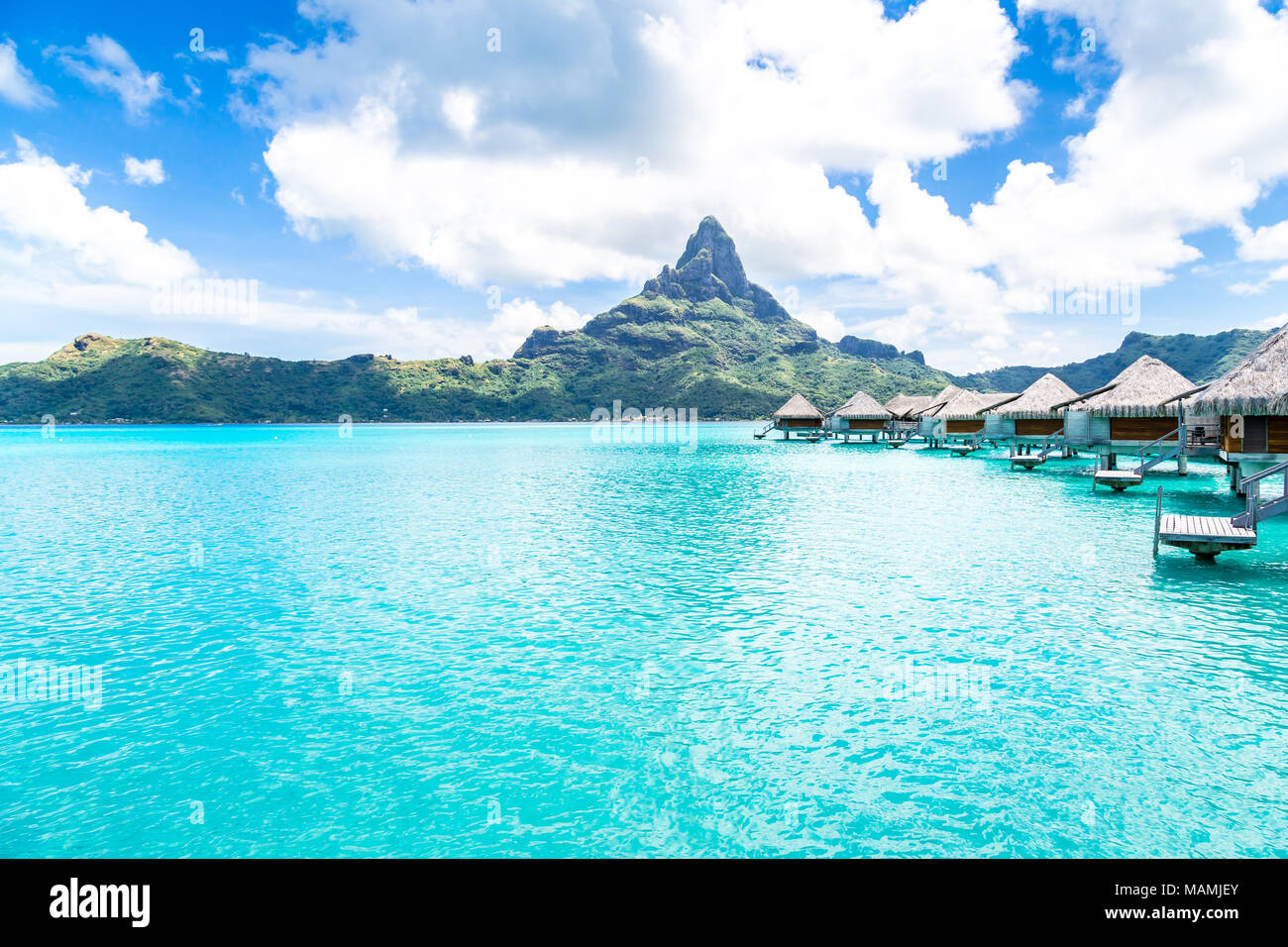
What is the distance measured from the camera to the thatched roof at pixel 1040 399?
44.6 metres

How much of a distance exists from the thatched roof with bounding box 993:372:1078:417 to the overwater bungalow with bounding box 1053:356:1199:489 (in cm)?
643

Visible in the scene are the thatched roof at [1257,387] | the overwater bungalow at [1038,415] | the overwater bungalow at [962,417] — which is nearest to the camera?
the thatched roof at [1257,387]

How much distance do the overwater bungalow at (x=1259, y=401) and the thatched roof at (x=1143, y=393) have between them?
11.3 m

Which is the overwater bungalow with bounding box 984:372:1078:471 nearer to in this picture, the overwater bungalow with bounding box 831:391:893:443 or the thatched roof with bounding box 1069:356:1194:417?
the thatched roof with bounding box 1069:356:1194:417

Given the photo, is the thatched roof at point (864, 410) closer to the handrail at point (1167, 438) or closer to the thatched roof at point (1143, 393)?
the thatched roof at point (1143, 393)

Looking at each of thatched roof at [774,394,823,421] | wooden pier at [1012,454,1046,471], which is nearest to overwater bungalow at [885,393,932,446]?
thatched roof at [774,394,823,421]

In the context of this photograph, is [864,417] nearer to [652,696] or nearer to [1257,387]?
[1257,387]

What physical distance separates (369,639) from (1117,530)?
21.4 m

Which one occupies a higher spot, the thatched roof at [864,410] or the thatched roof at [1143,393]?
the thatched roof at [864,410]

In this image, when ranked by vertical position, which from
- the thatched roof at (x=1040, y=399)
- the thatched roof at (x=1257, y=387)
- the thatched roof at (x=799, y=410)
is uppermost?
the thatched roof at (x=799, y=410)
